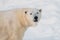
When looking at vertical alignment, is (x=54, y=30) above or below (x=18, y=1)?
below

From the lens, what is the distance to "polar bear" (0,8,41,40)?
1.95 ft

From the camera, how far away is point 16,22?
612 millimetres

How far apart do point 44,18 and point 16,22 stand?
0.47 ft

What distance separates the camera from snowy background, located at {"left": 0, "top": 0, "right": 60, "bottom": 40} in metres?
0.66

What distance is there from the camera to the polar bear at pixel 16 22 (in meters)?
0.60

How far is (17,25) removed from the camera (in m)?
0.61

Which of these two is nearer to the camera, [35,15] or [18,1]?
[35,15]

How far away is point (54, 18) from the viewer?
71cm

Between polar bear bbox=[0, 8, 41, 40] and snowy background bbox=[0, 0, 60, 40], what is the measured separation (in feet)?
0.16

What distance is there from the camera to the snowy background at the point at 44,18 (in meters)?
0.66

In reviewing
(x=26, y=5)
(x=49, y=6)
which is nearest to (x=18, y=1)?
(x=26, y=5)

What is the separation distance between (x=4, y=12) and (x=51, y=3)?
24 centimetres

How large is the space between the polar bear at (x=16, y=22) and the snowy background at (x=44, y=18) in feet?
0.16

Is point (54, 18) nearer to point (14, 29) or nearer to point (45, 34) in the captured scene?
point (45, 34)
